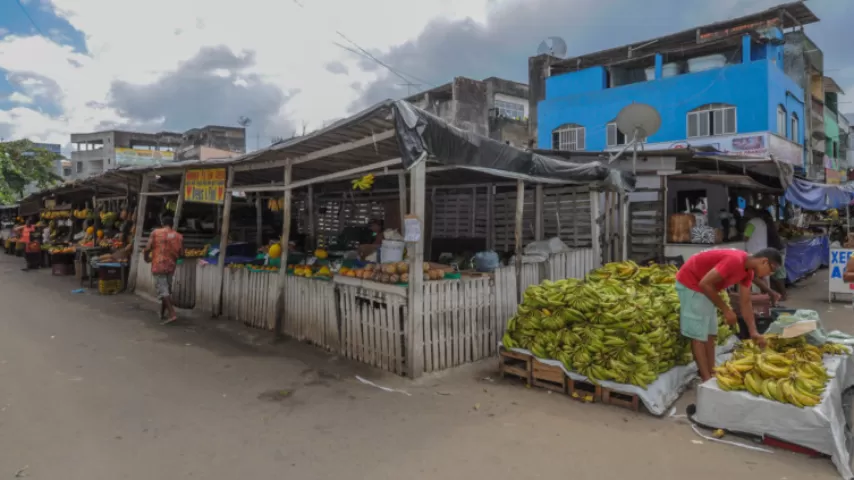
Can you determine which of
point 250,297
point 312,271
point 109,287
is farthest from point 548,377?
point 109,287

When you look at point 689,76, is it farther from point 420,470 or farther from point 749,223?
point 420,470

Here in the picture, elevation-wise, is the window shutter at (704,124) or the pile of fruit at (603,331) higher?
the window shutter at (704,124)

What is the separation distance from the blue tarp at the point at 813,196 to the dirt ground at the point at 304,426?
9.83 m

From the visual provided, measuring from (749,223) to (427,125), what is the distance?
961 cm

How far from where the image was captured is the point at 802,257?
13.8 m

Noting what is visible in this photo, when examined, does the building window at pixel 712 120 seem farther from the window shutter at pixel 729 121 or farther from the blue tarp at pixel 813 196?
the blue tarp at pixel 813 196

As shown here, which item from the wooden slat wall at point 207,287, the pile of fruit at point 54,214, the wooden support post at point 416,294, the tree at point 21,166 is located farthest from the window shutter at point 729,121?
the tree at point 21,166

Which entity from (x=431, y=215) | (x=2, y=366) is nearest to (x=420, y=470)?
(x=2, y=366)

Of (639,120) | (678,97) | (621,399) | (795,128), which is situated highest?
(678,97)

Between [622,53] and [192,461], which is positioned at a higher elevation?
[622,53]

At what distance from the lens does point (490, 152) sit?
627cm

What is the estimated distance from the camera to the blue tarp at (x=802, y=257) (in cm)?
1305

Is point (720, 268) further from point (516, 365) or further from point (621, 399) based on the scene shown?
point (516, 365)

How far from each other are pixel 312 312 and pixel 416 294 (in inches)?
91.0
